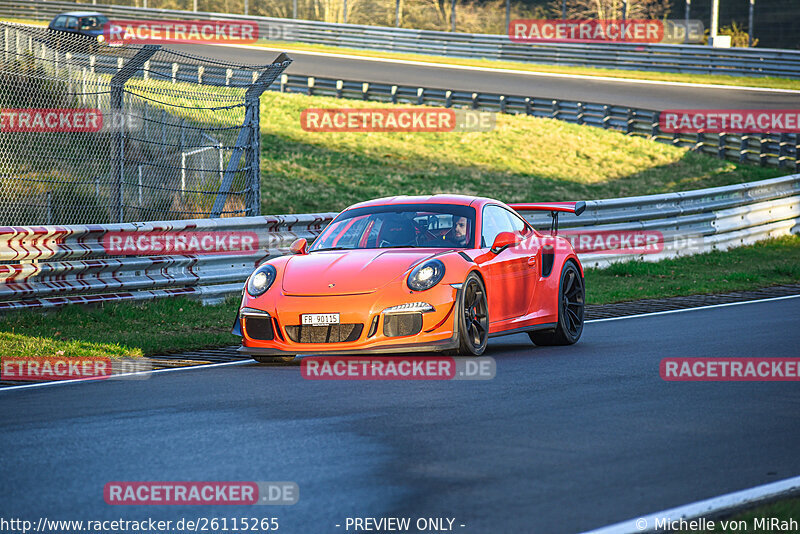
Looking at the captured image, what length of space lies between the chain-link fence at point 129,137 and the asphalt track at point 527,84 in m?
22.3

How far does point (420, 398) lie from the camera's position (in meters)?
7.41

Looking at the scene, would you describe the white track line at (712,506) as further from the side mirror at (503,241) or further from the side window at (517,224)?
the side window at (517,224)

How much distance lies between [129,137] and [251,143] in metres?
2.03

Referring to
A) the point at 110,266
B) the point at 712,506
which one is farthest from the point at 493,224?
the point at 712,506

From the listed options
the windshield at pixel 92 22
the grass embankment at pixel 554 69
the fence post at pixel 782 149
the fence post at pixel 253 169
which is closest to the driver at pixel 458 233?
the fence post at pixel 253 169

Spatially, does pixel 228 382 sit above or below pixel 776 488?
below

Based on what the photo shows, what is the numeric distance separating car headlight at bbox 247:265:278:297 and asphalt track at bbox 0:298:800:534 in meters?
0.60

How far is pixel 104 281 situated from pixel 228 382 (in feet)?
13.2

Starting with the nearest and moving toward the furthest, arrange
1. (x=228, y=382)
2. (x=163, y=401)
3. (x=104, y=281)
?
1. (x=163, y=401)
2. (x=228, y=382)
3. (x=104, y=281)

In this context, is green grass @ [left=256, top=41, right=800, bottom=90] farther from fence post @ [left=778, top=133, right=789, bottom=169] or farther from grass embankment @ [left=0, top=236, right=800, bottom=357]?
grass embankment @ [left=0, top=236, right=800, bottom=357]

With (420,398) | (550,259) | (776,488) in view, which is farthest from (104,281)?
(776,488)

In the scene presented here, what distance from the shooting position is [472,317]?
361 inches

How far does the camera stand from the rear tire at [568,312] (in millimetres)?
10617

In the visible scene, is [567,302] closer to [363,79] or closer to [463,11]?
[363,79]
